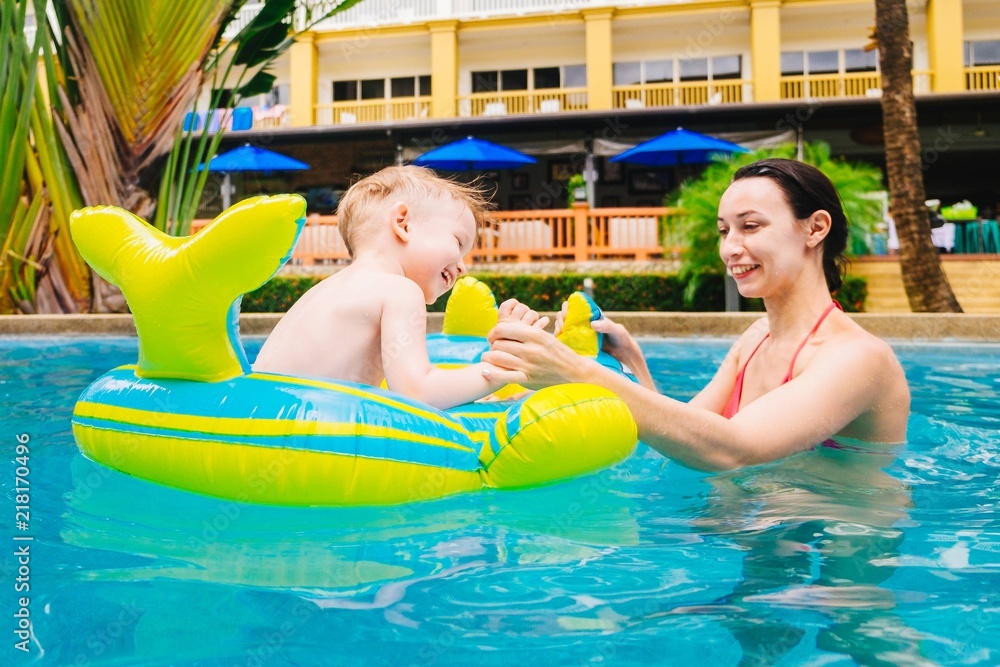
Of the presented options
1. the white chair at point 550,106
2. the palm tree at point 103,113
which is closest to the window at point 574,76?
the white chair at point 550,106

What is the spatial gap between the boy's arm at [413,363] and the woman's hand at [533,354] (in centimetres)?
39

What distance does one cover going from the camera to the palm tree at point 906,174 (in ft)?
32.1

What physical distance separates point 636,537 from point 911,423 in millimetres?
2294

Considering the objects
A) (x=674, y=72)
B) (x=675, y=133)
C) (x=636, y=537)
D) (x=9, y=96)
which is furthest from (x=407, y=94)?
(x=636, y=537)

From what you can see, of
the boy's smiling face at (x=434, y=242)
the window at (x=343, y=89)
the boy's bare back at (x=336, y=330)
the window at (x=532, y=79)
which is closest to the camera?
the boy's bare back at (x=336, y=330)

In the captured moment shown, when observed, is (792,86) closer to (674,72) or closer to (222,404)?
(674,72)

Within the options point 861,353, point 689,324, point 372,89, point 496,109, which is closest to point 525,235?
point 689,324

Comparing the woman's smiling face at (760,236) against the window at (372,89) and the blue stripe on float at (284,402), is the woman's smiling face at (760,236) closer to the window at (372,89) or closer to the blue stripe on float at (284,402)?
the blue stripe on float at (284,402)

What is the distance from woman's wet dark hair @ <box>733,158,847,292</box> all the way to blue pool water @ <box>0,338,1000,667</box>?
712 mm

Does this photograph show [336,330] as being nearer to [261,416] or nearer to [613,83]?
[261,416]

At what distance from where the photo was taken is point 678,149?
1605 centimetres

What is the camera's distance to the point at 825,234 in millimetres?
2688

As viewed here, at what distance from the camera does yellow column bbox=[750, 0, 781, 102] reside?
69.3 ft

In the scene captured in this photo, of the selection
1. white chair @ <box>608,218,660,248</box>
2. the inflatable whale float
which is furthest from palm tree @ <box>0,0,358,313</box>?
white chair @ <box>608,218,660,248</box>
